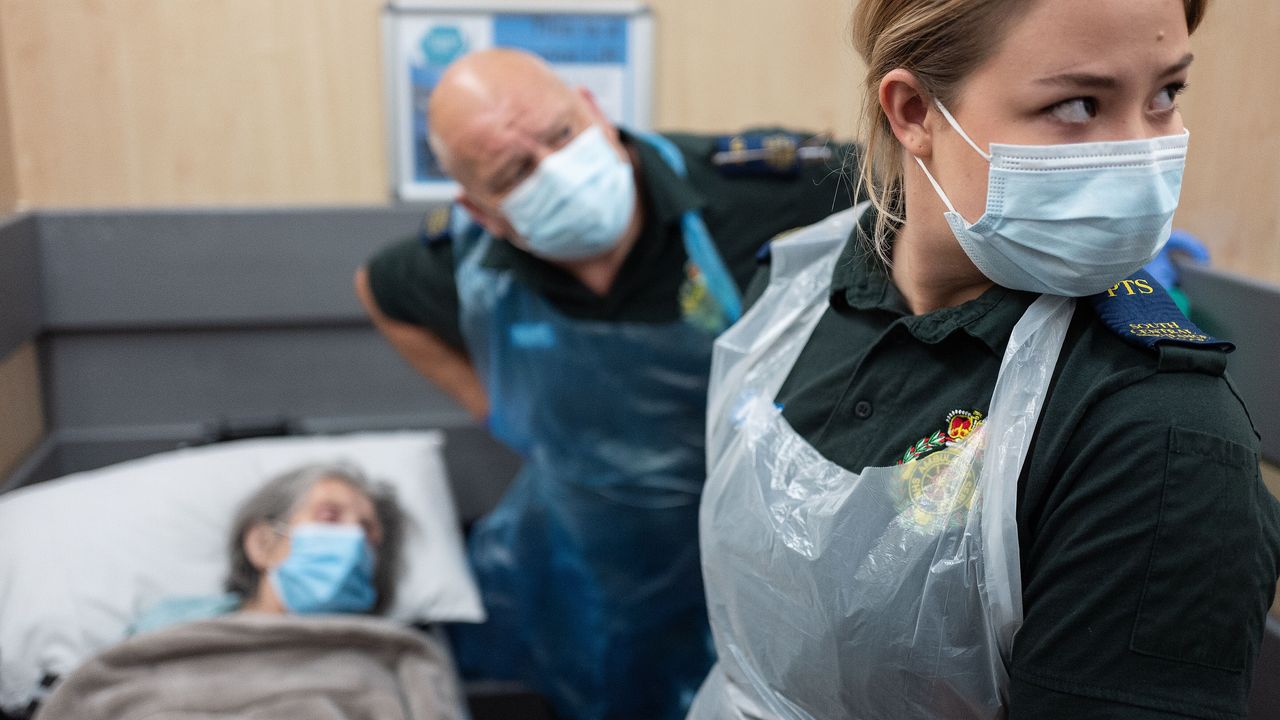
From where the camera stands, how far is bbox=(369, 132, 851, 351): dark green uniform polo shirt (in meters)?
1.74

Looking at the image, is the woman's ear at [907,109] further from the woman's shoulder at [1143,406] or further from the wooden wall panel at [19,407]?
the wooden wall panel at [19,407]

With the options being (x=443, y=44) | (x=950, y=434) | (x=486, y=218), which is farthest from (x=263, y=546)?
(x=950, y=434)

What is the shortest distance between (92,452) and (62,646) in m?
0.63

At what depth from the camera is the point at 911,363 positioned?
0.93m

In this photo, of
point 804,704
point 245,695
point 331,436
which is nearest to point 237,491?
point 331,436

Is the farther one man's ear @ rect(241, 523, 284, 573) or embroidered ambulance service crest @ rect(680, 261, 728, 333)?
man's ear @ rect(241, 523, 284, 573)

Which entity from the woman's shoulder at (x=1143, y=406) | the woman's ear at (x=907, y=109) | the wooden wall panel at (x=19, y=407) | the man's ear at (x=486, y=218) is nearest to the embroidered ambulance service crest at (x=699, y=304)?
the man's ear at (x=486, y=218)

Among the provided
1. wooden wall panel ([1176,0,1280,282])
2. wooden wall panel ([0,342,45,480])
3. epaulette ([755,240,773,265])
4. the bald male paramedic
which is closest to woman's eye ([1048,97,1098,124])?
epaulette ([755,240,773,265])

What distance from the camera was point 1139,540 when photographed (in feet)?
2.32

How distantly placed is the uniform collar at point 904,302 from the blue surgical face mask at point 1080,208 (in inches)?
2.2

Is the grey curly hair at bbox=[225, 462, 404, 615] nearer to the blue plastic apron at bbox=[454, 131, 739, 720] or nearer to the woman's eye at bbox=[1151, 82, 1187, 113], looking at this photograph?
the blue plastic apron at bbox=[454, 131, 739, 720]

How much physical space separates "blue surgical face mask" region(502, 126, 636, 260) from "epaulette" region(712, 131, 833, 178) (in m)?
0.22

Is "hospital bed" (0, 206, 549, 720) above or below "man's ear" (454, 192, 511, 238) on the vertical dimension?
below

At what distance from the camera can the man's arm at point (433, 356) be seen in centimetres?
209
